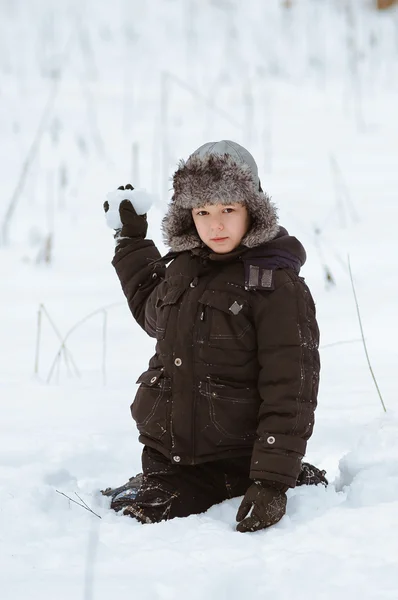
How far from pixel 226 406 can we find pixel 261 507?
10.4 inches

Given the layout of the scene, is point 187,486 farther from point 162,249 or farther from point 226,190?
point 162,249

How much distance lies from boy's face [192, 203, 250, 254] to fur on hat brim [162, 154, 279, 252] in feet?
0.06

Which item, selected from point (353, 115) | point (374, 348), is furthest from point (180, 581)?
point (353, 115)

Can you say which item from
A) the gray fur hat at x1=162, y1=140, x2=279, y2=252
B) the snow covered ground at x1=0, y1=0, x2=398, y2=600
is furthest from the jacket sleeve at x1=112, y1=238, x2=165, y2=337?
the snow covered ground at x1=0, y1=0, x2=398, y2=600

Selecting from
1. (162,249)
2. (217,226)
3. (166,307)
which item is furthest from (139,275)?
(162,249)

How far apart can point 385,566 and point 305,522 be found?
0.32 m

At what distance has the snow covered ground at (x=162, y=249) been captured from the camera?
1.73 m

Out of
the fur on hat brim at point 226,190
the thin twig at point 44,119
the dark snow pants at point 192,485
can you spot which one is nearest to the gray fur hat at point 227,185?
the fur on hat brim at point 226,190

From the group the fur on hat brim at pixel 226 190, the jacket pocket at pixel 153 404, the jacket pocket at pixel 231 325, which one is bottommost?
the jacket pocket at pixel 153 404

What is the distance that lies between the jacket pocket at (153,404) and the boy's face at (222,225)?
1.16ft

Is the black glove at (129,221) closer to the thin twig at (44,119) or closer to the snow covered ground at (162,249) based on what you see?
the snow covered ground at (162,249)

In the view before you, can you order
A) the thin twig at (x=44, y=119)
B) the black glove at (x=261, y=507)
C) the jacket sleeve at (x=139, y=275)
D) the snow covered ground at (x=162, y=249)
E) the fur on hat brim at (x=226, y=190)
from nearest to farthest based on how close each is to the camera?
the snow covered ground at (x=162, y=249) < the black glove at (x=261, y=507) < the fur on hat brim at (x=226, y=190) < the jacket sleeve at (x=139, y=275) < the thin twig at (x=44, y=119)

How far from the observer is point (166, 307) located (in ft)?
7.12

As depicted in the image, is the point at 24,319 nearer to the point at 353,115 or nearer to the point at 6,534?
the point at 6,534
